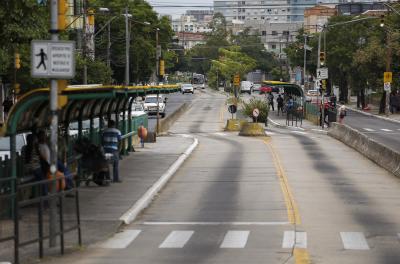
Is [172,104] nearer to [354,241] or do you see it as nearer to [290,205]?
[290,205]

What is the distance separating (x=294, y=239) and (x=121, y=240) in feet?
10.0

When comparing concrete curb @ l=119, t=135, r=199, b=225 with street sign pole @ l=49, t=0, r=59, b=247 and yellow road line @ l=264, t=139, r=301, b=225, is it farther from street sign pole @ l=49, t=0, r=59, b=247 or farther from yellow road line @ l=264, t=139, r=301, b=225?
street sign pole @ l=49, t=0, r=59, b=247

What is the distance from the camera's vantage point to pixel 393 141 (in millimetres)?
48281

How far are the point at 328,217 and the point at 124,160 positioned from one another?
47.3 feet

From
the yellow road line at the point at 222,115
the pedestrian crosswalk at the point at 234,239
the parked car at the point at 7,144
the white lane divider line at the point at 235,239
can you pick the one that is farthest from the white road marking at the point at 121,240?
the yellow road line at the point at 222,115

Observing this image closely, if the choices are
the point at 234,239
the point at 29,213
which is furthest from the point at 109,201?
the point at 29,213

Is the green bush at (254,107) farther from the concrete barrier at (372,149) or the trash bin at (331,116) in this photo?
the concrete barrier at (372,149)

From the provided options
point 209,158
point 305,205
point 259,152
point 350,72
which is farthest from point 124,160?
point 350,72

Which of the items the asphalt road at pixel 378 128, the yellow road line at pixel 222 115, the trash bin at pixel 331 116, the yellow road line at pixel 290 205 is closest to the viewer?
the yellow road line at pixel 290 205

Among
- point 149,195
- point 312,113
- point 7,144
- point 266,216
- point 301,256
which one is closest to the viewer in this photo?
point 301,256

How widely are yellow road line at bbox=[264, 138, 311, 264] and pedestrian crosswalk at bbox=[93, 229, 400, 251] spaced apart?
709 millimetres

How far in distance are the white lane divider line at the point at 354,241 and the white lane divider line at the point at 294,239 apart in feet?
2.28

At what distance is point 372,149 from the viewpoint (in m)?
35.0

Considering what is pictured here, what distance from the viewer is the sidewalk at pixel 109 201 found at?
1412 cm
